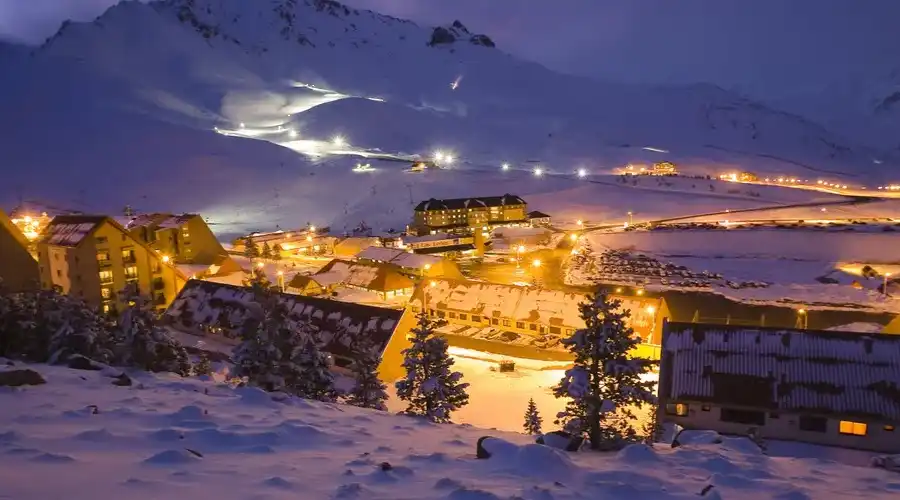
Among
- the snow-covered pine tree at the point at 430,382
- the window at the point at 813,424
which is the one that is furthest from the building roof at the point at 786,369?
→ the snow-covered pine tree at the point at 430,382

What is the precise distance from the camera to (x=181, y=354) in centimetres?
2109

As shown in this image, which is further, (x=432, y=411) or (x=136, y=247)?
(x=136, y=247)

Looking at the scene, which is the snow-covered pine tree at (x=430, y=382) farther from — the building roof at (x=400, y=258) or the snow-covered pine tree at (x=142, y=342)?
the building roof at (x=400, y=258)

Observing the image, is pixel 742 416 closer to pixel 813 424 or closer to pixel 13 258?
pixel 813 424

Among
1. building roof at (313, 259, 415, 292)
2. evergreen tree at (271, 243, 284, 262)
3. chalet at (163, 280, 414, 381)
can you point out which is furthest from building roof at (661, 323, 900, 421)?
evergreen tree at (271, 243, 284, 262)

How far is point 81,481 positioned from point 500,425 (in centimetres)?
1984

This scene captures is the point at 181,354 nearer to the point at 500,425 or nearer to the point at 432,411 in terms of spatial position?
the point at 432,411

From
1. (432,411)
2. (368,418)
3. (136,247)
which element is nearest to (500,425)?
(432,411)

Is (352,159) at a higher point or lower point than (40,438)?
higher

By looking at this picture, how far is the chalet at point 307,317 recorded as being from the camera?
107ft

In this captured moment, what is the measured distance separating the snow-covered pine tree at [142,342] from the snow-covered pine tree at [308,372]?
386 cm

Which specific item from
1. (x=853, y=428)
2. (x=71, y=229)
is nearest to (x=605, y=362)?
(x=853, y=428)

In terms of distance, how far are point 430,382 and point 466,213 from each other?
282ft

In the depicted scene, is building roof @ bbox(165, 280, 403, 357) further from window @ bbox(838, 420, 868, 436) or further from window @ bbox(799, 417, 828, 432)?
window @ bbox(838, 420, 868, 436)
